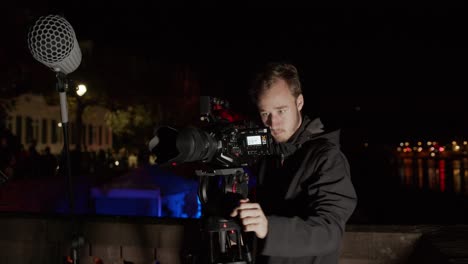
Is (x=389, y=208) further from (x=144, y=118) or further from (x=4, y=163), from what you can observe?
(x=144, y=118)

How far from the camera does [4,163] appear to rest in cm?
437

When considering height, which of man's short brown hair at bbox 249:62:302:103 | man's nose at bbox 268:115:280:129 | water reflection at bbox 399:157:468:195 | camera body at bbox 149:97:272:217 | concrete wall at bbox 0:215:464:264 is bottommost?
water reflection at bbox 399:157:468:195

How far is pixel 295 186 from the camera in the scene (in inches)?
83.7

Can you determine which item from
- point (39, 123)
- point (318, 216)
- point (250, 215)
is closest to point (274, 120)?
point (318, 216)

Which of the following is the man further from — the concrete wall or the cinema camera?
the concrete wall

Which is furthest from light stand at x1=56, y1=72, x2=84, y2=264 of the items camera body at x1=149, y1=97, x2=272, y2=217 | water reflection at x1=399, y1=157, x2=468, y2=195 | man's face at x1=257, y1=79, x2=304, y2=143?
water reflection at x1=399, y1=157, x2=468, y2=195

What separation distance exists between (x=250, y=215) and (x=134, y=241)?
73.4 inches

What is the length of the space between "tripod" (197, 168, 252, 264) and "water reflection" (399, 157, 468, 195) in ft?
66.1

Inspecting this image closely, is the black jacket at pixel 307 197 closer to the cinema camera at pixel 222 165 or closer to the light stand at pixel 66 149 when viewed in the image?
the cinema camera at pixel 222 165

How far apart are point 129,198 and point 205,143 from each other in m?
7.35

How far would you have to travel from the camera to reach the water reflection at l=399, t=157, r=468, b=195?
68.7ft

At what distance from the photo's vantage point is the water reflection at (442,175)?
68.7 ft

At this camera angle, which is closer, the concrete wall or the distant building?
the concrete wall

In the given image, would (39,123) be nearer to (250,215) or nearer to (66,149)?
(66,149)
